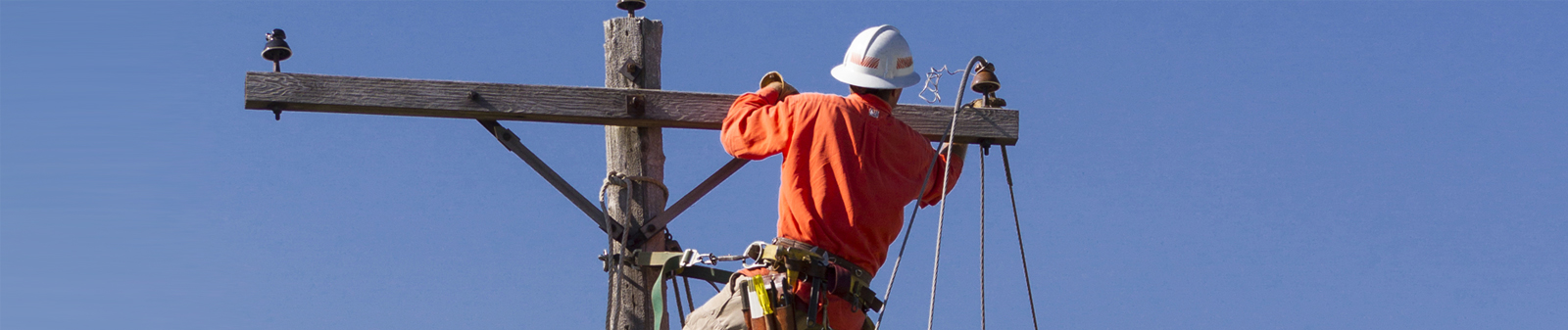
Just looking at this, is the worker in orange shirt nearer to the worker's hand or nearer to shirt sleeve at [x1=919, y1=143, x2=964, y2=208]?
the worker's hand

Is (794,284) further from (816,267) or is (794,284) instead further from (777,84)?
(777,84)

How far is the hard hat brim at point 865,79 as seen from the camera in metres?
6.98

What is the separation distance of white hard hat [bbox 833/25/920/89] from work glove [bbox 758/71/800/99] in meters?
0.19

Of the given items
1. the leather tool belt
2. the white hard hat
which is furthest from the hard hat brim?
the leather tool belt

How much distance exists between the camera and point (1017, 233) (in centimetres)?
754

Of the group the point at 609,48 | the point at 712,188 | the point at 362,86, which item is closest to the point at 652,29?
the point at 609,48

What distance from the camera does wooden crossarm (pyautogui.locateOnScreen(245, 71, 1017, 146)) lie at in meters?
6.99

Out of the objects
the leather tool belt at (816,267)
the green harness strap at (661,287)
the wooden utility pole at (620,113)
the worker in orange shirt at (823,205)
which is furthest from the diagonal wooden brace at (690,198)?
the leather tool belt at (816,267)

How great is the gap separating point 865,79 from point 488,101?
150cm

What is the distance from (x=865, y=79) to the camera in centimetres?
700

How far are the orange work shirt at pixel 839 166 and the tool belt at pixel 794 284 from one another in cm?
7

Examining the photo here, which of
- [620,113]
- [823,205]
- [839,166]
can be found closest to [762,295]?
[823,205]

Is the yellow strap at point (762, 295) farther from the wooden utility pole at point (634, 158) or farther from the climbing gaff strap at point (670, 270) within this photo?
the wooden utility pole at point (634, 158)

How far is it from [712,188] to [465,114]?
3.50ft
